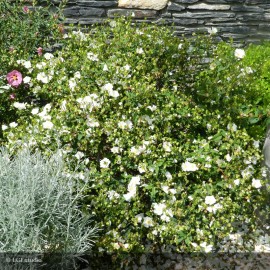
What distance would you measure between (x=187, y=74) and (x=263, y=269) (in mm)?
1545

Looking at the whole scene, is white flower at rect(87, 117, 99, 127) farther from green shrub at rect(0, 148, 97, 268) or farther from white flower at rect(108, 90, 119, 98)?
green shrub at rect(0, 148, 97, 268)

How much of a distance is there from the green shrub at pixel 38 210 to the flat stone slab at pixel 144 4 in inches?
87.7

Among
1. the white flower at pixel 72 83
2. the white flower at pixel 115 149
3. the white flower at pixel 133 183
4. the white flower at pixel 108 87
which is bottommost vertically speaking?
the white flower at pixel 133 183

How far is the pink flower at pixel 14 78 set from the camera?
13.1 feet

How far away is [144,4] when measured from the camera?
16.1 feet

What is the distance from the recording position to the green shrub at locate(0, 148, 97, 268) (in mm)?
2717

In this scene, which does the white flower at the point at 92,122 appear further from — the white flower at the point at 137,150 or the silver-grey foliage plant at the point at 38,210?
the silver-grey foliage plant at the point at 38,210

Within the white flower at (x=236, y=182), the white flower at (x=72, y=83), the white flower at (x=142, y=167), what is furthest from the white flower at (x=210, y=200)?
the white flower at (x=72, y=83)

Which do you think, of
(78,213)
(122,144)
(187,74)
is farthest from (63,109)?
(187,74)

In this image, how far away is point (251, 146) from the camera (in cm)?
389

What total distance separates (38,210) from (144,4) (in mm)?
2657

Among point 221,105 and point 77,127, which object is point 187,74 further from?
point 77,127

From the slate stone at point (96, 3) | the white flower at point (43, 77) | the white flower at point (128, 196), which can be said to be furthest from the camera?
the slate stone at point (96, 3)

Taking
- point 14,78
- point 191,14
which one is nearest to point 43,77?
point 14,78
